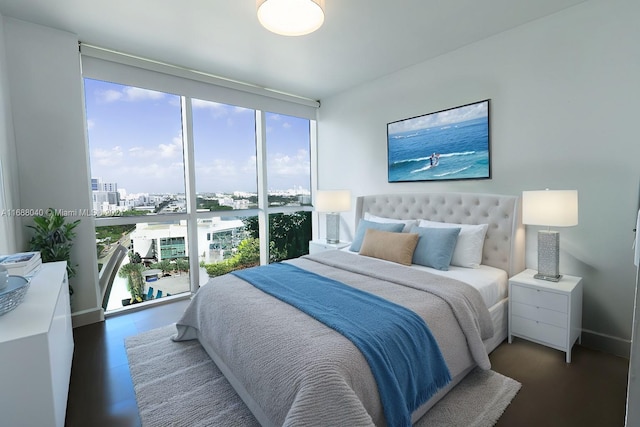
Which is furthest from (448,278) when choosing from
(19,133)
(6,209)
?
(19,133)

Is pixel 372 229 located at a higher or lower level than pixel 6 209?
lower

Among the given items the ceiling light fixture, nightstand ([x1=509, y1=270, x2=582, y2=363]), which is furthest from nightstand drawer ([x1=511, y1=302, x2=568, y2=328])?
the ceiling light fixture

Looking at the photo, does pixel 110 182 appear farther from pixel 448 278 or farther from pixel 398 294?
pixel 448 278

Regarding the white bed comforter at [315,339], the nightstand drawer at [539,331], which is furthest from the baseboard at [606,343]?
the white bed comforter at [315,339]

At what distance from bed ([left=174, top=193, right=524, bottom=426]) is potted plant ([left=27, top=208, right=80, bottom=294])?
4.15 feet

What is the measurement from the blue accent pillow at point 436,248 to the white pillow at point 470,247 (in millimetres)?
80

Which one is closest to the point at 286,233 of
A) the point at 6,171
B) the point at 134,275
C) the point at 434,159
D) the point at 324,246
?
the point at 324,246

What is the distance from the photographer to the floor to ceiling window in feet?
10.6

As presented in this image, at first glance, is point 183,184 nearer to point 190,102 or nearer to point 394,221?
point 190,102

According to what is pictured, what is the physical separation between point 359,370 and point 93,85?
3686 mm

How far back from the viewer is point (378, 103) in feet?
12.8

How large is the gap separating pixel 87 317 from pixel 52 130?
1.81 metres

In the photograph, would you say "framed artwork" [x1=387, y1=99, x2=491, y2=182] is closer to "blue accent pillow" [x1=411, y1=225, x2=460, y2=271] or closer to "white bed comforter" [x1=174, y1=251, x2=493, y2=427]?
"blue accent pillow" [x1=411, y1=225, x2=460, y2=271]

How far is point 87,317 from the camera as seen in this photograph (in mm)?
2951
